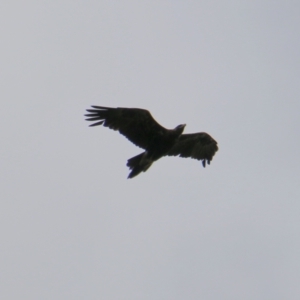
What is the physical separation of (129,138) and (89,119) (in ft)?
3.55

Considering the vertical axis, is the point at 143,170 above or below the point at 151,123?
below

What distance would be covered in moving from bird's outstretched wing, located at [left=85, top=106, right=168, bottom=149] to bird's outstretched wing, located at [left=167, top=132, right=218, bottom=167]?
1.32 m

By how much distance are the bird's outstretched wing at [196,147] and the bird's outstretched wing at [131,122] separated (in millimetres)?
1324

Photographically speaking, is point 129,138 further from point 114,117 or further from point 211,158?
point 211,158

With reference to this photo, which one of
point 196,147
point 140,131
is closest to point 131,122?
point 140,131

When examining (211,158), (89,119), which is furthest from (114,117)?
(211,158)

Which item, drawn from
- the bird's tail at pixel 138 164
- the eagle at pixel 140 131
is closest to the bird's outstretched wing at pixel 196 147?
the eagle at pixel 140 131

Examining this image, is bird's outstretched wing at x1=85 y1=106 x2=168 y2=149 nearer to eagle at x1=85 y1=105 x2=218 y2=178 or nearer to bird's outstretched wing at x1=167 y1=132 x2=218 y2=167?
eagle at x1=85 y1=105 x2=218 y2=178

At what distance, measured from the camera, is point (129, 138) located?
17.4m

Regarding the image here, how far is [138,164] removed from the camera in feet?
55.0

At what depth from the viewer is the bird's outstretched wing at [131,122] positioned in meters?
17.1

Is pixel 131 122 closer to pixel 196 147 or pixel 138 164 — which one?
pixel 138 164

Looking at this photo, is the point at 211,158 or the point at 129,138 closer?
the point at 129,138

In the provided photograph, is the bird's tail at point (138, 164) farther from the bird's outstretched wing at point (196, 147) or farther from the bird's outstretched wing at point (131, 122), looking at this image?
the bird's outstretched wing at point (196, 147)
